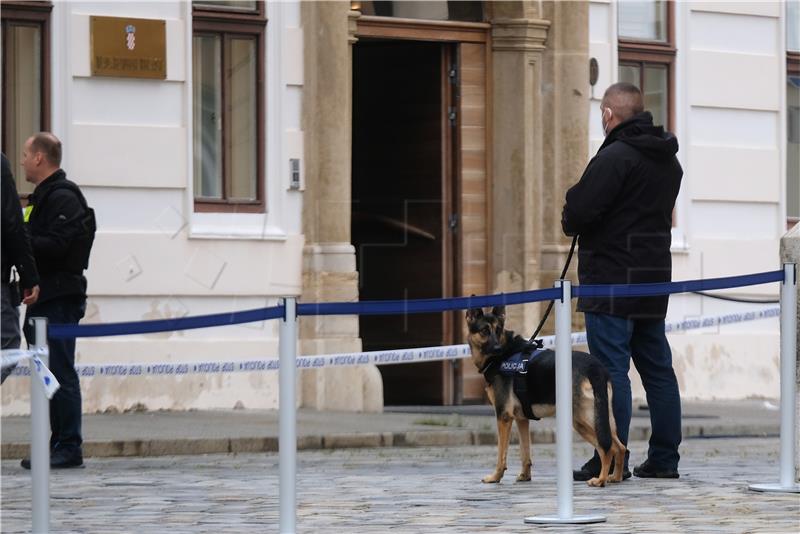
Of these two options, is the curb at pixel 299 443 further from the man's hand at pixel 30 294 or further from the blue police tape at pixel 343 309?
the blue police tape at pixel 343 309

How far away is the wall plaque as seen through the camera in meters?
14.5

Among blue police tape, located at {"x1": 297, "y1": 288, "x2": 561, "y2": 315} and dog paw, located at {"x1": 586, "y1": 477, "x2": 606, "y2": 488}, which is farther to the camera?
dog paw, located at {"x1": 586, "y1": 477, "x2": 606, "y2": 488}

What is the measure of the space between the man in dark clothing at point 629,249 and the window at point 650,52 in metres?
7.76

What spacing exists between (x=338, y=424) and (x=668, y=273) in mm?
4626

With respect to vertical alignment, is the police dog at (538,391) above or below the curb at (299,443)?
above

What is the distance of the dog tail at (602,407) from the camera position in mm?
9242

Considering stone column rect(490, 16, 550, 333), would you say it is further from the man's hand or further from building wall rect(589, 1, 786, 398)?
the man's hand

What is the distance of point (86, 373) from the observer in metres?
14.3

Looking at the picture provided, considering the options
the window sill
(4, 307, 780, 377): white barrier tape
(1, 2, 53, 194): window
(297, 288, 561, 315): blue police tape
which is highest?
(1, 2, 53, 194): window

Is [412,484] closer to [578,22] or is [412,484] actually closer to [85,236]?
[85,236]

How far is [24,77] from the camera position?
14547 millimetres

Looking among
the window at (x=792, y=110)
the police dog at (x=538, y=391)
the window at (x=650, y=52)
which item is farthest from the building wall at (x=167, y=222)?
the police dog at (x=538, y=391)

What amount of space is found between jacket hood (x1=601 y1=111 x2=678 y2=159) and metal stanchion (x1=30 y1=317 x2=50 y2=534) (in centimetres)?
382

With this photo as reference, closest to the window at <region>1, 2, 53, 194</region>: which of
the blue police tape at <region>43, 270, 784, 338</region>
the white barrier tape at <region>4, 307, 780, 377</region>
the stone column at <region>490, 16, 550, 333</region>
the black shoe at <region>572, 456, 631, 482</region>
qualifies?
the white barrier tape at <region>4, 307, 780, 377</region>
